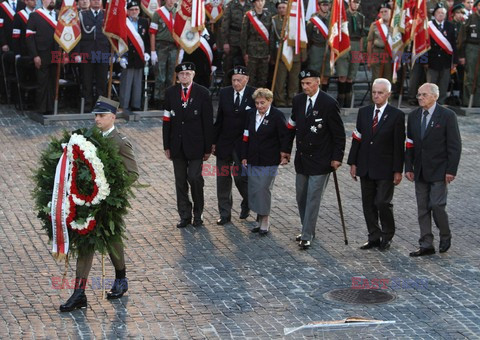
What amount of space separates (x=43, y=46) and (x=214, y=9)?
3862mm

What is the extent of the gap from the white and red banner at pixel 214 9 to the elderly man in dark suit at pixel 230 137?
8773 millimetres

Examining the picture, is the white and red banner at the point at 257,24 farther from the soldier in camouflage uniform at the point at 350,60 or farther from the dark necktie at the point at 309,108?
the dark necktie at the point at 309,108

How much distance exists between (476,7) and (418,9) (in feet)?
7.57

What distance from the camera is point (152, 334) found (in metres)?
10.3

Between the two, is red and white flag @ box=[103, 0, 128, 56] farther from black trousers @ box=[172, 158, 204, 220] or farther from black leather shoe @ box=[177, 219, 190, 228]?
black leather shoe @ box=[177, 219, 190, 228]

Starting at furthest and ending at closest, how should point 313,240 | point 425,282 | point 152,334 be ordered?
point 313,240 < point 425,282 < point 152,334

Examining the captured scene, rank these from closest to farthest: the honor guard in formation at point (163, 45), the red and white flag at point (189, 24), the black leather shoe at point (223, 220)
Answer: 1. the black leather shoe at point (223, 220)
2. the red and white flag at point (189, 24)
3. the honor guard in formation at point (163, 45)

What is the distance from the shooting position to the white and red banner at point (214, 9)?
23062 mm

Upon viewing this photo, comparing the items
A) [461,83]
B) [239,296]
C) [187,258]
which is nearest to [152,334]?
[239,296]

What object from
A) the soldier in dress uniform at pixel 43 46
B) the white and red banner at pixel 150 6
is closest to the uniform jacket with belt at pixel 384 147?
the soldier in dress uniform at pixel 43 46

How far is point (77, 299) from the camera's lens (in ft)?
35.8

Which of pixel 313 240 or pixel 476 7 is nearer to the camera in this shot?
pixel 313 240

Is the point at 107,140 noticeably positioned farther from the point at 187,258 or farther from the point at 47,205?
the point at 187,258

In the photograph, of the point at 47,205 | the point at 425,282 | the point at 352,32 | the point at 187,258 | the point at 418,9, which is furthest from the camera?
the point at 352,32
